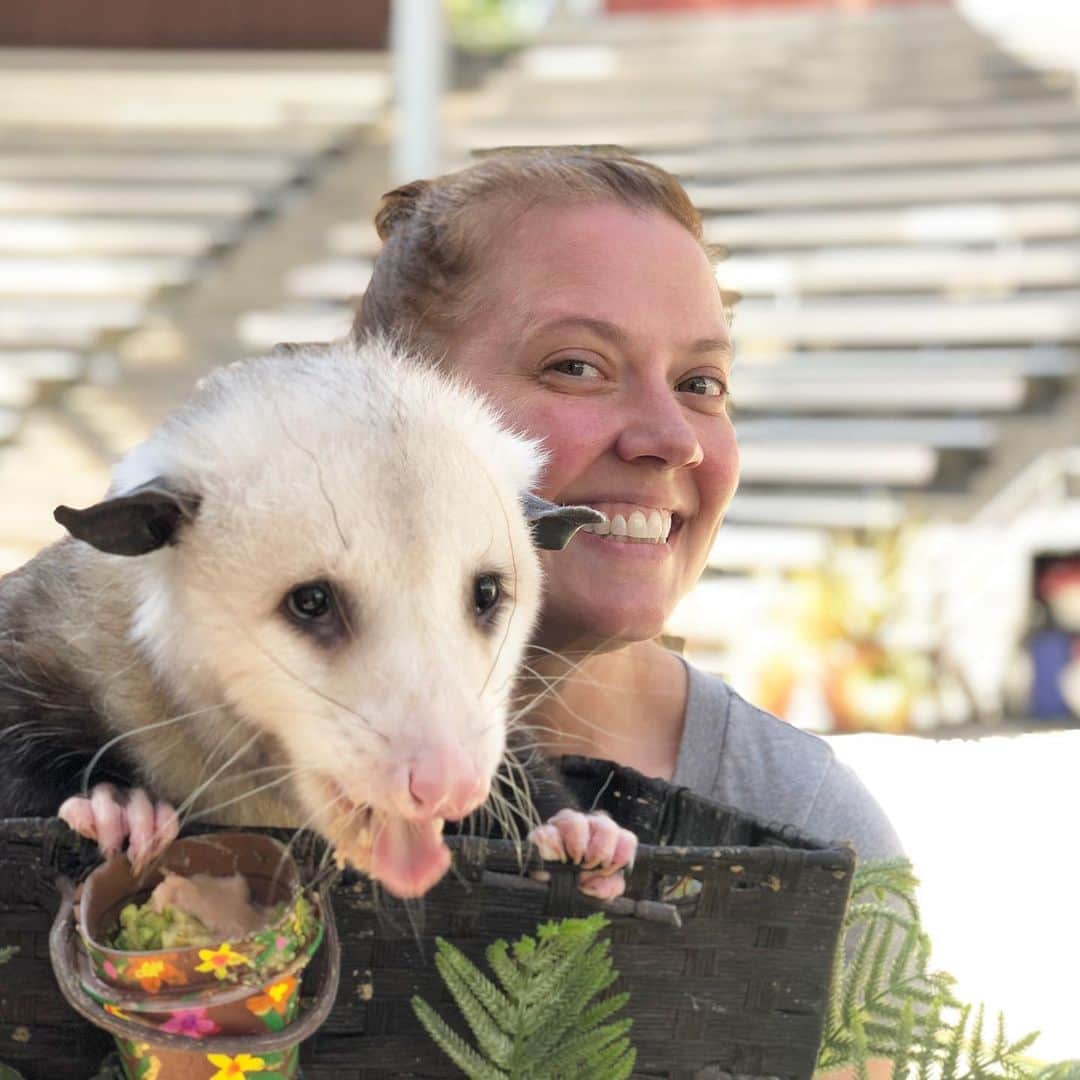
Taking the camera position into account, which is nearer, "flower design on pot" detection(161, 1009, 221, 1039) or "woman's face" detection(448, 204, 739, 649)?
"flower design on pot" detection(161, 1009, 221, 1039)

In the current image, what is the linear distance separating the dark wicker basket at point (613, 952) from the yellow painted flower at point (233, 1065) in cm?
11

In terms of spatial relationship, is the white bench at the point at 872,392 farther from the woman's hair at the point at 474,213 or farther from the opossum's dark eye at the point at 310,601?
the opossum's dark eye at the point at 310,601

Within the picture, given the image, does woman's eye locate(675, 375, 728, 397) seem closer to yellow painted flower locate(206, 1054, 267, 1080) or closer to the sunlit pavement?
yellow painted flower locate(206, 1054, 267, 1080)

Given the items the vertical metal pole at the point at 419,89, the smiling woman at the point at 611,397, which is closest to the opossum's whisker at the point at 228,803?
the smiling woman at the point at 611,397

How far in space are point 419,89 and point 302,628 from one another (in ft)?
19.8

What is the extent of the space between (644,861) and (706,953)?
0.08 meters

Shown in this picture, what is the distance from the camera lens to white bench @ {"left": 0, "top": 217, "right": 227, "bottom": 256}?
7109mm

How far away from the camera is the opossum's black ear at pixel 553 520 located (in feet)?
3.73

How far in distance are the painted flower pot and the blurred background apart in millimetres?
2150

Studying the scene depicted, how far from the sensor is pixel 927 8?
9039 mm

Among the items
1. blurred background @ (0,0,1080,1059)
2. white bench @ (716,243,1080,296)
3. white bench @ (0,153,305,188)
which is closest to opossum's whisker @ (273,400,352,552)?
blurred background @ (0,0,1080,1059)

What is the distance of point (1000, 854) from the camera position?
3.78m

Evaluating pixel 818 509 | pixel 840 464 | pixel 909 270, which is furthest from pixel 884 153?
pixel 818 509

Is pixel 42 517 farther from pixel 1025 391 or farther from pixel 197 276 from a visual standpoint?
pixel 1025 391
